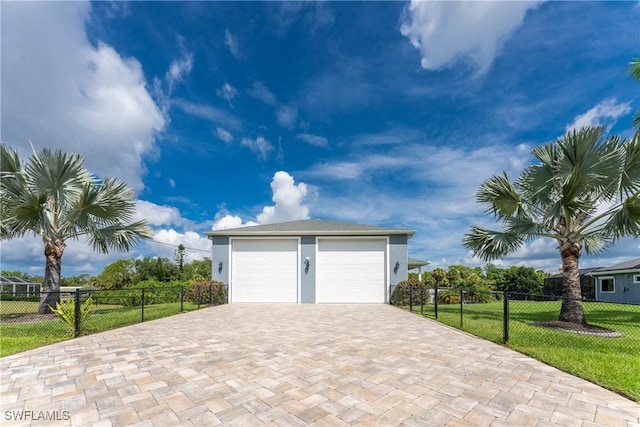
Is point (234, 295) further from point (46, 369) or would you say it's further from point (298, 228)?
point (46, 369)

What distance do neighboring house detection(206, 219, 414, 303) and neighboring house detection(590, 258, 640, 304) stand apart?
14.8 metres

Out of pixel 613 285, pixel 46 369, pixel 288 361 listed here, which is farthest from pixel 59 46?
pixel 613 285

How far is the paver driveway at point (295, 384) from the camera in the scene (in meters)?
2.72

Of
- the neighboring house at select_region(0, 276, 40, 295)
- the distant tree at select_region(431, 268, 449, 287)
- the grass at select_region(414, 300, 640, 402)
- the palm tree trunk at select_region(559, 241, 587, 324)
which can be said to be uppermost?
the palm tree trunk at select_region(559, 241, 587, 324)

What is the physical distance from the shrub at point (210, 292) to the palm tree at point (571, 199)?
10.2 meters

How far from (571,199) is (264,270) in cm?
1103

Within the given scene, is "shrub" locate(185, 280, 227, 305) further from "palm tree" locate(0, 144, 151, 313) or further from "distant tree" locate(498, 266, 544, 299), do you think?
"distant tree" locate(498, 266, 544, 299)

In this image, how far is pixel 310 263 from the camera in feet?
43.7

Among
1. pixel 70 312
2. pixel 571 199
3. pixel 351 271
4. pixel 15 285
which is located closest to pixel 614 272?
pixel 571 199

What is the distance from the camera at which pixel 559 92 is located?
995 cm

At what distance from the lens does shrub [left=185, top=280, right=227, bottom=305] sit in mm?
12438

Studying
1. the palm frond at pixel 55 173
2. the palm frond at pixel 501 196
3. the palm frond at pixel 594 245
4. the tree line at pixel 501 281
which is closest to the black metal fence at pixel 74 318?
the palm frond at pixel 55 173

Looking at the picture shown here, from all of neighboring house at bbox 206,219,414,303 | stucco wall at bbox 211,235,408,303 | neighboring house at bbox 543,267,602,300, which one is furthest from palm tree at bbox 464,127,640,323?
neighboring house at bbox 543,267,602,300

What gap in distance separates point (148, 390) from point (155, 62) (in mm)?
10162
